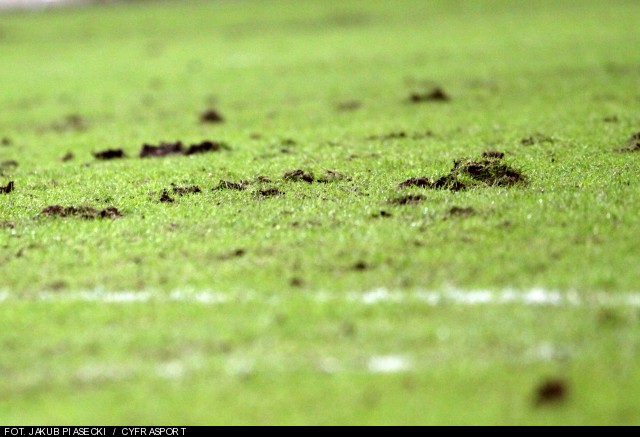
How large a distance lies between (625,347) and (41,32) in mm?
61834

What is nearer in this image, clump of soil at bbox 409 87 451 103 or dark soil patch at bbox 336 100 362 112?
dark soil patch at bbox 336 100 362 112

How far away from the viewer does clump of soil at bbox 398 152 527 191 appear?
12.5 m

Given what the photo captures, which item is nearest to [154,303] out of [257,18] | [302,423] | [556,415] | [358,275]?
[358,275]

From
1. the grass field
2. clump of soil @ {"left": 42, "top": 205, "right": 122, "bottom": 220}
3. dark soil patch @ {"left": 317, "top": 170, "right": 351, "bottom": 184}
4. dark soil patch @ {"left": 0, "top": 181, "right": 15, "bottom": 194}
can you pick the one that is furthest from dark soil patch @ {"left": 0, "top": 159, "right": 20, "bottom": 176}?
dark soil patch @ {"left": 317, "top": 170, "right": 351, "bottom": 184}

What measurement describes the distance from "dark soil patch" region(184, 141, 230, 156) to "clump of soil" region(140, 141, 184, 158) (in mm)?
193

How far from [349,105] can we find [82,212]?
39.5 ft

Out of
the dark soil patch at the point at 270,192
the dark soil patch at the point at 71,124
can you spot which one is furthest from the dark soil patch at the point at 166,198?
the dark soil patch at the point at 71,124

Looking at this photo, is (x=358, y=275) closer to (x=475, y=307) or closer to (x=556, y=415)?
(x=475, y=307)

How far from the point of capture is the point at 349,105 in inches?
910

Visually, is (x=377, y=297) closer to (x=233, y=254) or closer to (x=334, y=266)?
(x=334, y=266)

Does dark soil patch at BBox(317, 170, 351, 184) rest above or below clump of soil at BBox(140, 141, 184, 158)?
below

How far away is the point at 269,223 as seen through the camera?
11289mm

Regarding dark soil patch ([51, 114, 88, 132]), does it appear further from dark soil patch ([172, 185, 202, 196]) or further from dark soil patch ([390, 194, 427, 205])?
dark soil patch ([390, 194, 427, 205])

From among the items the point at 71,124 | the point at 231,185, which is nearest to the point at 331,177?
the point at 231,185
